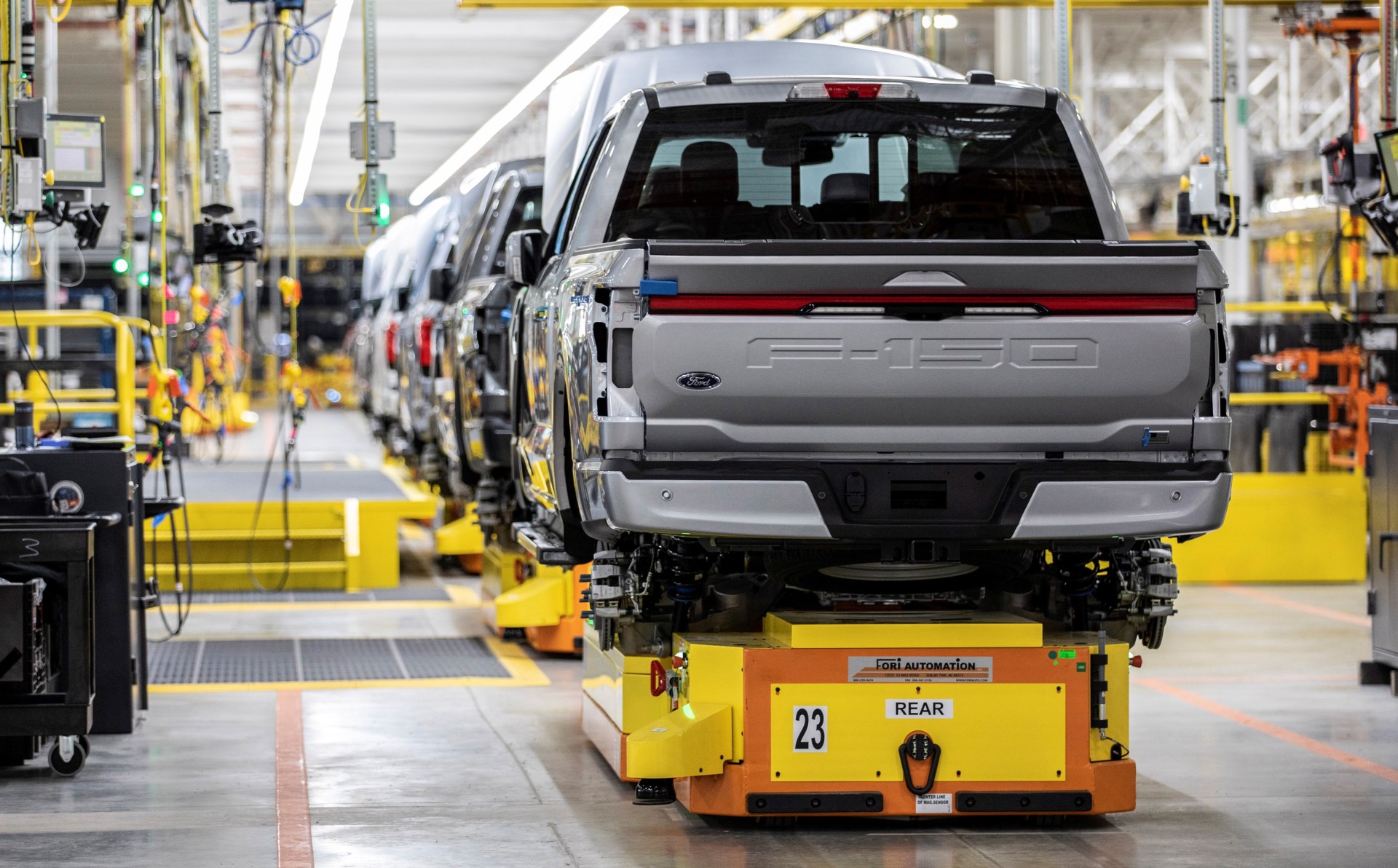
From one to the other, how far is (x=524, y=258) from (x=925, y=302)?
2031 millimetres

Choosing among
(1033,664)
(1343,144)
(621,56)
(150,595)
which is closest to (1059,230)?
(1033,664)

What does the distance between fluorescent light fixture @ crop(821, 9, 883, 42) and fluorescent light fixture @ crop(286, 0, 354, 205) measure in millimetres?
4339

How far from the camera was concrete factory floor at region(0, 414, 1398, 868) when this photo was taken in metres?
5.26

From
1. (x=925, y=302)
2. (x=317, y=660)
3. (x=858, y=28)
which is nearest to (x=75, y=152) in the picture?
(x=317, y=660)

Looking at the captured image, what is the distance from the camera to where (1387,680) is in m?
8.49

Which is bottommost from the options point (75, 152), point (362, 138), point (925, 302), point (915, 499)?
point (915, 499)

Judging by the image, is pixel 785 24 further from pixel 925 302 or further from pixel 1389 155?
pixel 925 302

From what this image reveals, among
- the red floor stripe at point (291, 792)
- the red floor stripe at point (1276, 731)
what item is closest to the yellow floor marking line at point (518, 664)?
the red floor stripe at point (291, 792)

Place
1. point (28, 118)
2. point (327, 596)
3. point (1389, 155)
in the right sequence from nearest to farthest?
point (28, 118) → point (1389, 155) → point (327, 596)

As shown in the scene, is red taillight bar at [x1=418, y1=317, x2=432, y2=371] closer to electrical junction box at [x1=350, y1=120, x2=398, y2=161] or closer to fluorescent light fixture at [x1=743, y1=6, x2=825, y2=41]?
electrical junction box at [x1=350, y1=120, x2=398, y2=161]

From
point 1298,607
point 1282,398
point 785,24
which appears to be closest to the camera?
point 1298,607

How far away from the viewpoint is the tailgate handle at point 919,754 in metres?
5.43

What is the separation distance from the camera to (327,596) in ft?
39.6

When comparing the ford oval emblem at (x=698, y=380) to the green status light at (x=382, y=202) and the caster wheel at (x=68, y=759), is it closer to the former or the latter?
the caster wheel at (x=68, y=759)
